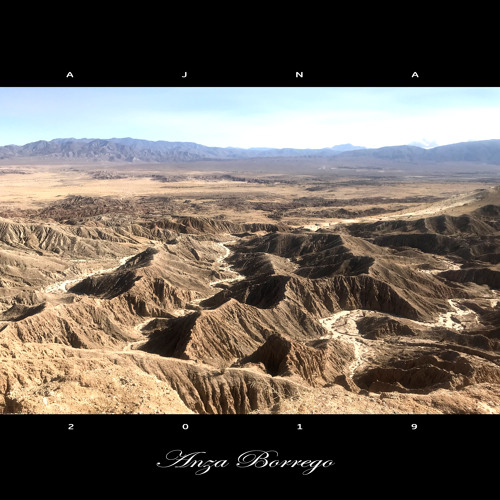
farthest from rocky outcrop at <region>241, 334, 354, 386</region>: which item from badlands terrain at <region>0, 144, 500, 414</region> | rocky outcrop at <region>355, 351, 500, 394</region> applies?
rocky outcrop at <region>355, 351, 500, 394</region>

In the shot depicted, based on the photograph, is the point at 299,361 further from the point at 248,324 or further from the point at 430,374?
the point at 248,324

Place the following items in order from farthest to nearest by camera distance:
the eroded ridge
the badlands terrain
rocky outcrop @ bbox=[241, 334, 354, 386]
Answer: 1. rocky outcrop @ bbox=[241, 334, 354, 386]
2. the badlands terrain
3. the eroded ridge

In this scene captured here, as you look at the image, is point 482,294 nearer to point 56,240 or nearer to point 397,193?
point 56,240

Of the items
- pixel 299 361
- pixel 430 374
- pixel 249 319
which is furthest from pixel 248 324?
pixel 430 374

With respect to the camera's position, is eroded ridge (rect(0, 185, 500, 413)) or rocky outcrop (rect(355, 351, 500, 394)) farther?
rocky outcrop (rect(355, 351, 500, 394))

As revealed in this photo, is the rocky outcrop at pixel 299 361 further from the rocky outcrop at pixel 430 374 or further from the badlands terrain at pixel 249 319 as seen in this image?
the rocky outcrop at pixel 430 374

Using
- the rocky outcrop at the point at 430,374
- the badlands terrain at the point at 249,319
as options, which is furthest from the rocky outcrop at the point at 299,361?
the rocky outcrop at the point at 430,374

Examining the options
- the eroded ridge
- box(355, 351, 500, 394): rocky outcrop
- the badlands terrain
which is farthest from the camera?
box(355, 351, 500, 394): rocky outcrop

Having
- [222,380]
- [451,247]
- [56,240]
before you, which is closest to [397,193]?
[451,247]

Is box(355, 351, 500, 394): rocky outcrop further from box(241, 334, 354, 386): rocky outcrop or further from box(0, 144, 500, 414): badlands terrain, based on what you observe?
box(241, 334, 354, 386): rocky outcrop
